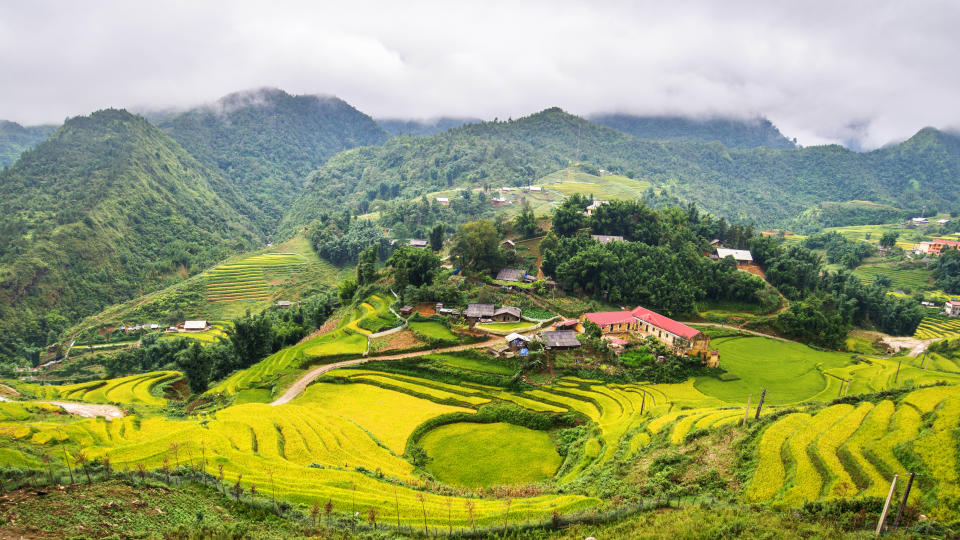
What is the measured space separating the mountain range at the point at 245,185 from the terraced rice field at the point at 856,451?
316 ft

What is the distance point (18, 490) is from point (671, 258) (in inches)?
2539

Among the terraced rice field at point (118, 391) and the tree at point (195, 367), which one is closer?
the terraced rice field at point (118, 391)

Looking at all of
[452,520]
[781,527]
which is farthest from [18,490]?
[781,527]

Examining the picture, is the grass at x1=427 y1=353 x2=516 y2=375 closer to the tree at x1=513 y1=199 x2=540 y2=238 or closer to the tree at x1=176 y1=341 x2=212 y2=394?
the tree at x1=176 y1=341 x2=212 y2=394

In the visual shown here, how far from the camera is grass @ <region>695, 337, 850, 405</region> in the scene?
3848 centimetres

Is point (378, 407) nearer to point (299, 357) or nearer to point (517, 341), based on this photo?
point (299, 357)

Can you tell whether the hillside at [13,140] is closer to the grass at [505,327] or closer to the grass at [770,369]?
the grass at [505,327]

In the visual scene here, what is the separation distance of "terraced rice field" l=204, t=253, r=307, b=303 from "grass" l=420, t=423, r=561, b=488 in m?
66.7

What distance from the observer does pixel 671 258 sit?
62719mm

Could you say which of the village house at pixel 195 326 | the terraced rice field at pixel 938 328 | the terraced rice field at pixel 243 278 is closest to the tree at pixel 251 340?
the village house at pixel 195 326

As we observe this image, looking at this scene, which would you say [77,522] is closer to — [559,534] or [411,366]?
[559,534]

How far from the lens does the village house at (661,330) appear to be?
43.6 meters

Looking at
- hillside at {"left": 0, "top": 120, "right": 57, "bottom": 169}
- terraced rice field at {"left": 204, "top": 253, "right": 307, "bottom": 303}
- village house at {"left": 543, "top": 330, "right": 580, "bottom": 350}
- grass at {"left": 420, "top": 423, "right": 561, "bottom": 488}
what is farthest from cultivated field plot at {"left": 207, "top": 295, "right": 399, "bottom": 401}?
hillside at {"left": 0, "top": 120, "right": 57, "bottom": 169}

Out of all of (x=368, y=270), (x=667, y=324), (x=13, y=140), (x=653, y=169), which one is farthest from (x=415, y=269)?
(x=13, y=140)
